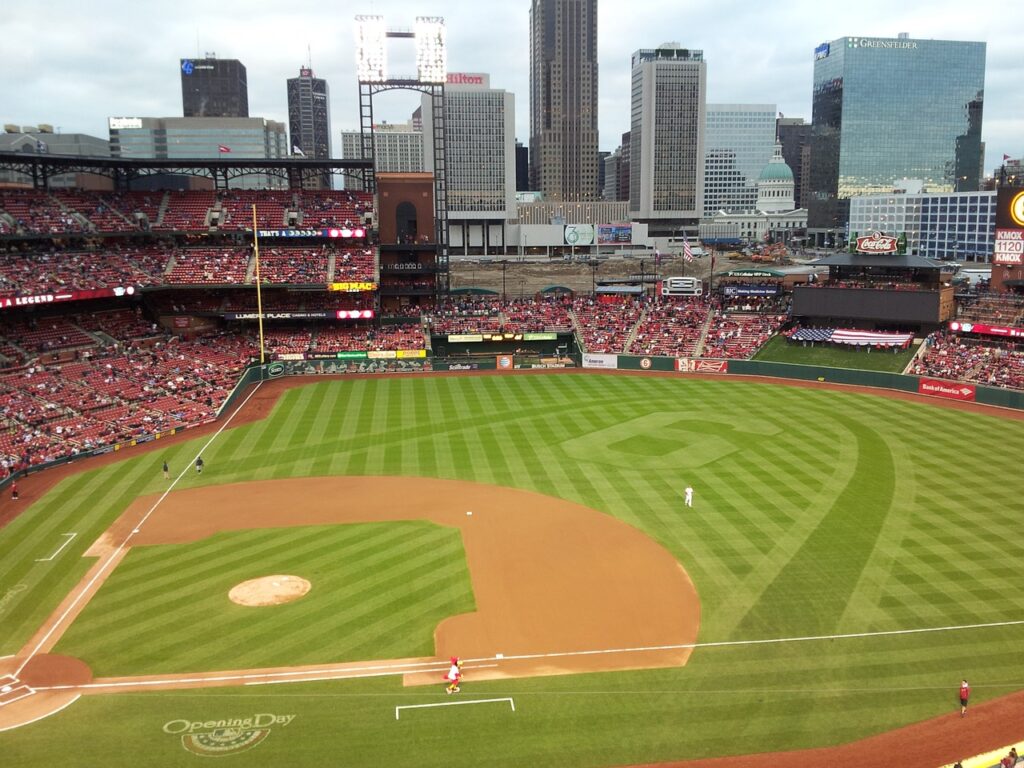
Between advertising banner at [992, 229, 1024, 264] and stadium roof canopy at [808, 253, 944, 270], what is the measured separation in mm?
4509

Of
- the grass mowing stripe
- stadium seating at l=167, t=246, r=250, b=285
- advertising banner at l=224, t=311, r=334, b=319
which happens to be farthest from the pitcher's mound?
stadium seating at l=167, t=246, r=250, b=285

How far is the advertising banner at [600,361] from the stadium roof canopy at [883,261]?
19.3 meters

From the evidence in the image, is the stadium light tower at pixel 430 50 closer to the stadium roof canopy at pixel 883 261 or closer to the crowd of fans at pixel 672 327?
the crowd of fans at pixel 672 327

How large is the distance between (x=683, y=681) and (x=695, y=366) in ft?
159

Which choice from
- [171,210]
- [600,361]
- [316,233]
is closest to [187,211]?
[171,210]

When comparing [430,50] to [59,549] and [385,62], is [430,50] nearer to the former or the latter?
[385,62]

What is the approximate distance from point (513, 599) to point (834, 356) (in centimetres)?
4903

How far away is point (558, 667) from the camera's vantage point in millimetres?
21359

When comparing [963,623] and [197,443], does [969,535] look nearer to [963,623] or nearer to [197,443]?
[963,623]

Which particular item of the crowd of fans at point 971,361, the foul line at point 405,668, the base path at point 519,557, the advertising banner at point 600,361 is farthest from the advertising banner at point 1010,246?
the foul line at point 405,668

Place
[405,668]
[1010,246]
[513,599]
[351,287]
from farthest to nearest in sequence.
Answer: [351,287]
[1010,246]
[513,599]
[405,668]

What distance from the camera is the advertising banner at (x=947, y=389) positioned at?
2131 inches

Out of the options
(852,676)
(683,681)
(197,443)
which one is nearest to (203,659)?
(683,681)

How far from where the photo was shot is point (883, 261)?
2680 inches
